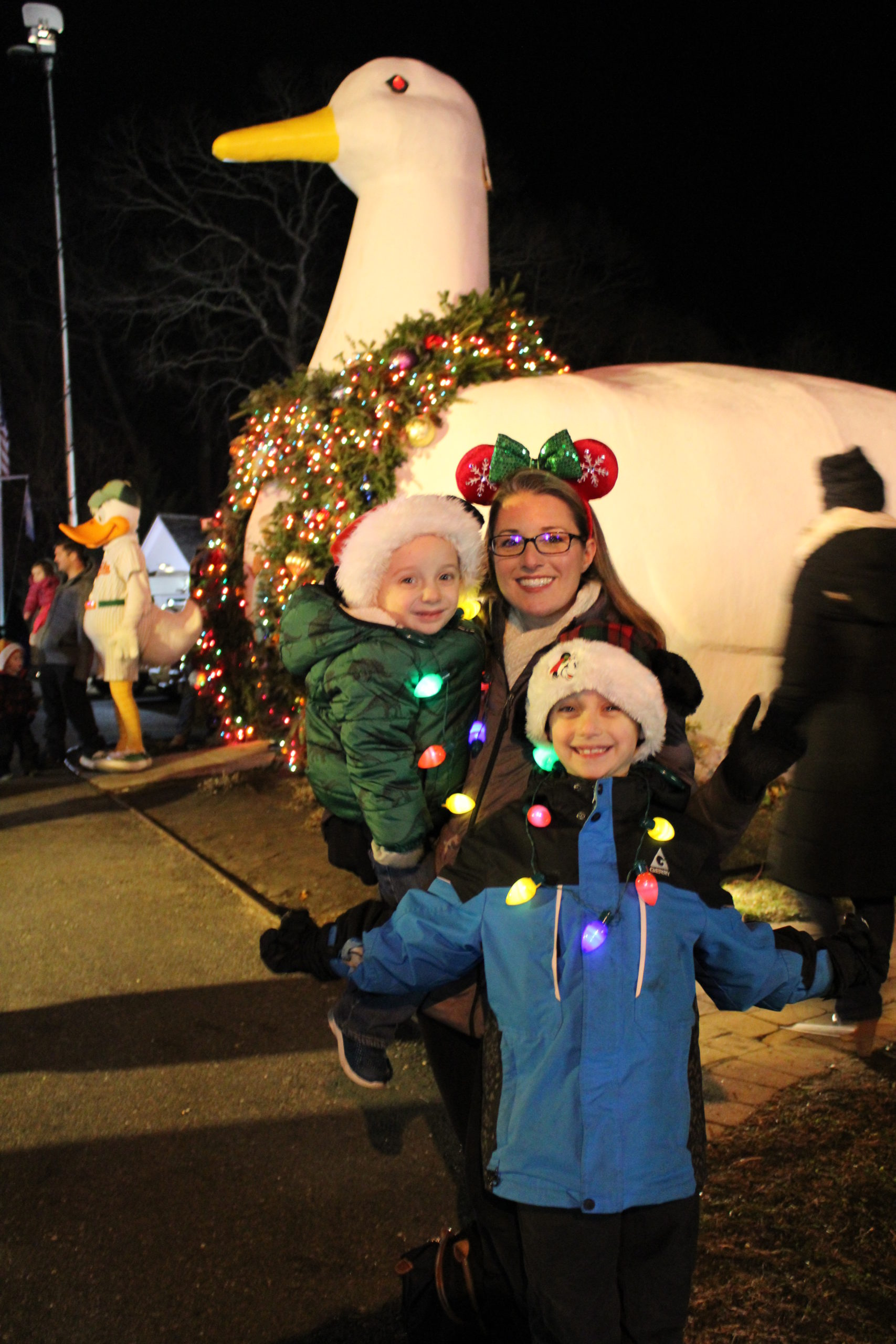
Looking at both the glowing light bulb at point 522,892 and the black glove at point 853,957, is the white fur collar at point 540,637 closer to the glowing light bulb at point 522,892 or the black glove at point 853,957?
the glowing light bulb at point 522,892

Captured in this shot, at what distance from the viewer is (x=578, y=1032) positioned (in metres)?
1.79

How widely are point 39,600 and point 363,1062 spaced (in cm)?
Answer: 819

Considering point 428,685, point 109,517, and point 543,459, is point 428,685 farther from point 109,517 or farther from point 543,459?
point 109,517

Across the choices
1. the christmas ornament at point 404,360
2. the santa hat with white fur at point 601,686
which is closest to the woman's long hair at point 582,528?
the santa hat with white fur at point 601,686

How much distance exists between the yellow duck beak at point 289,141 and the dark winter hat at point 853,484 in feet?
16.6

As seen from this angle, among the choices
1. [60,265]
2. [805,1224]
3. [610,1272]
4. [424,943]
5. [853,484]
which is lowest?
[805,1224]

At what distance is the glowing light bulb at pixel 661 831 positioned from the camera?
186 centimetres

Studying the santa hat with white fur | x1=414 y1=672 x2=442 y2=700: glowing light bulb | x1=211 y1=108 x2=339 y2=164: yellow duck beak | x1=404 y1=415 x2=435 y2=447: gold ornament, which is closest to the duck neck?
x1=211 y1=108 x2=339 y2=164: yellow duck beak

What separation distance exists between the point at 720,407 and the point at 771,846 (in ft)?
10.4

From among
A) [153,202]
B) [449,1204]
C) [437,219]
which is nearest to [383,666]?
[449,1204]

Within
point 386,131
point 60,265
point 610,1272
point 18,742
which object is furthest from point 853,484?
point 60,265

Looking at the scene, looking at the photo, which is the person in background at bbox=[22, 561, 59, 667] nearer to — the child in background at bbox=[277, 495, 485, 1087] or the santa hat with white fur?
the child in background at bbox=[277, 495, 485, 1087]

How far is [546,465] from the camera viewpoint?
255 cm

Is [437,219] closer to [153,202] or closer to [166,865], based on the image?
[166,865]
